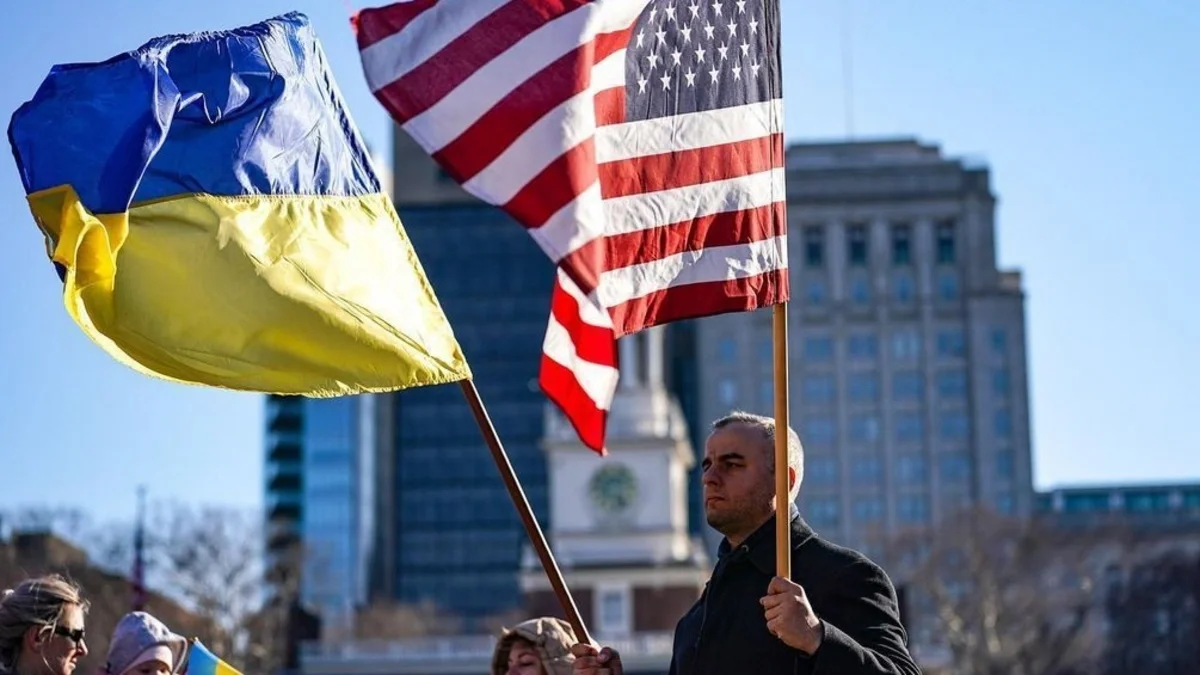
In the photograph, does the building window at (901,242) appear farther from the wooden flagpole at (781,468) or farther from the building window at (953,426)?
the wooden flagpole at (781,468)

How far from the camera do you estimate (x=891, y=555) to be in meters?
84.1

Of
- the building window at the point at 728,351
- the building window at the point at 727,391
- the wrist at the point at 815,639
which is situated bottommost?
the wrist at the point at 815,639

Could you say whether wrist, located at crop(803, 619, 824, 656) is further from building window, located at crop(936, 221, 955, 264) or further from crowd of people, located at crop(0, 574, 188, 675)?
building window, located at crop(936, 221, 955, 264)

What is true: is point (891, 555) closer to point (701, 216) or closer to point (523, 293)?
point (523, 293)

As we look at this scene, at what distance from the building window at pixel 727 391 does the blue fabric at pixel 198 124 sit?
112636 mm

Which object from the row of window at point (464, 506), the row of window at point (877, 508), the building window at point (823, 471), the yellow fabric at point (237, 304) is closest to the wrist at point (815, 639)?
the yellow fabric at point (237, 304)

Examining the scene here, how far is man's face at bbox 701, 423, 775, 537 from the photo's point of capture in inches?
333

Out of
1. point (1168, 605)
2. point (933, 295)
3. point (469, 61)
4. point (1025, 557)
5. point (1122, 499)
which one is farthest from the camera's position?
point (1122, 499)

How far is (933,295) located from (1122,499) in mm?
18897

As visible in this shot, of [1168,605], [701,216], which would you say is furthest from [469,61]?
[1168,605]

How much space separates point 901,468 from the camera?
406 feet

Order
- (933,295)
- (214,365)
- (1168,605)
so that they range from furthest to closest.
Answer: (933,295) < (1168,605) < (214,365)

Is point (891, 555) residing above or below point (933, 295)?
below

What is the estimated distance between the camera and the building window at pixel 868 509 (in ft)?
399
